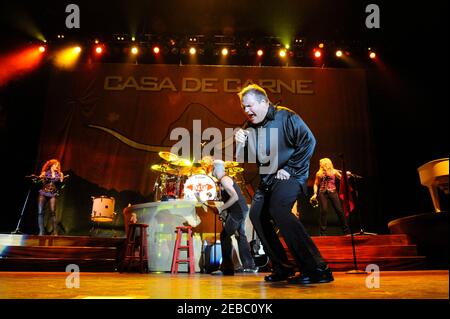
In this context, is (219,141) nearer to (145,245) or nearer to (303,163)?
(145,245)

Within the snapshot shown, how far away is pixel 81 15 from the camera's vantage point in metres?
10.5

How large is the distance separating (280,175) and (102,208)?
7.88 metres

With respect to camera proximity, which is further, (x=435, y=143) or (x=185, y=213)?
(x=435, y=143)

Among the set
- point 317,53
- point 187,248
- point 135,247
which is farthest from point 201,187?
point 317,53

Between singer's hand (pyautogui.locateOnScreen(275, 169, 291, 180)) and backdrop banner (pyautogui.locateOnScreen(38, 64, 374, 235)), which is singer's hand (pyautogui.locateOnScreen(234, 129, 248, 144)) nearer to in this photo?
singer's hand (pyautogui.locateOnScreen(275, 169, 291, 180))

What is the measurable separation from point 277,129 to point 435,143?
905 cm

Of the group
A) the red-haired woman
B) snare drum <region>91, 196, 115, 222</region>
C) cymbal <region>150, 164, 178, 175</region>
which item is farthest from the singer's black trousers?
snare drum <region>91, 196, 115, 222</region>

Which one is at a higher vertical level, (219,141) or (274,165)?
(219,141)

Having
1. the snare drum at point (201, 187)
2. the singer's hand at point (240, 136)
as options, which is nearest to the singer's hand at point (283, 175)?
the singer's hand at point (240, 136)

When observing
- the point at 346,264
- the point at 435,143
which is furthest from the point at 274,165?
the point at 435,143

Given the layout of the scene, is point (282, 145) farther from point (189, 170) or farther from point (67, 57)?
point (67, 57)

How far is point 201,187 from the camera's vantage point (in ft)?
25.7

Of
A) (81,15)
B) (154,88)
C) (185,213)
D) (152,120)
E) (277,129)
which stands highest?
(81,15)

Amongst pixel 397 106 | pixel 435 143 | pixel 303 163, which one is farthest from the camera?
pixel 397 106
